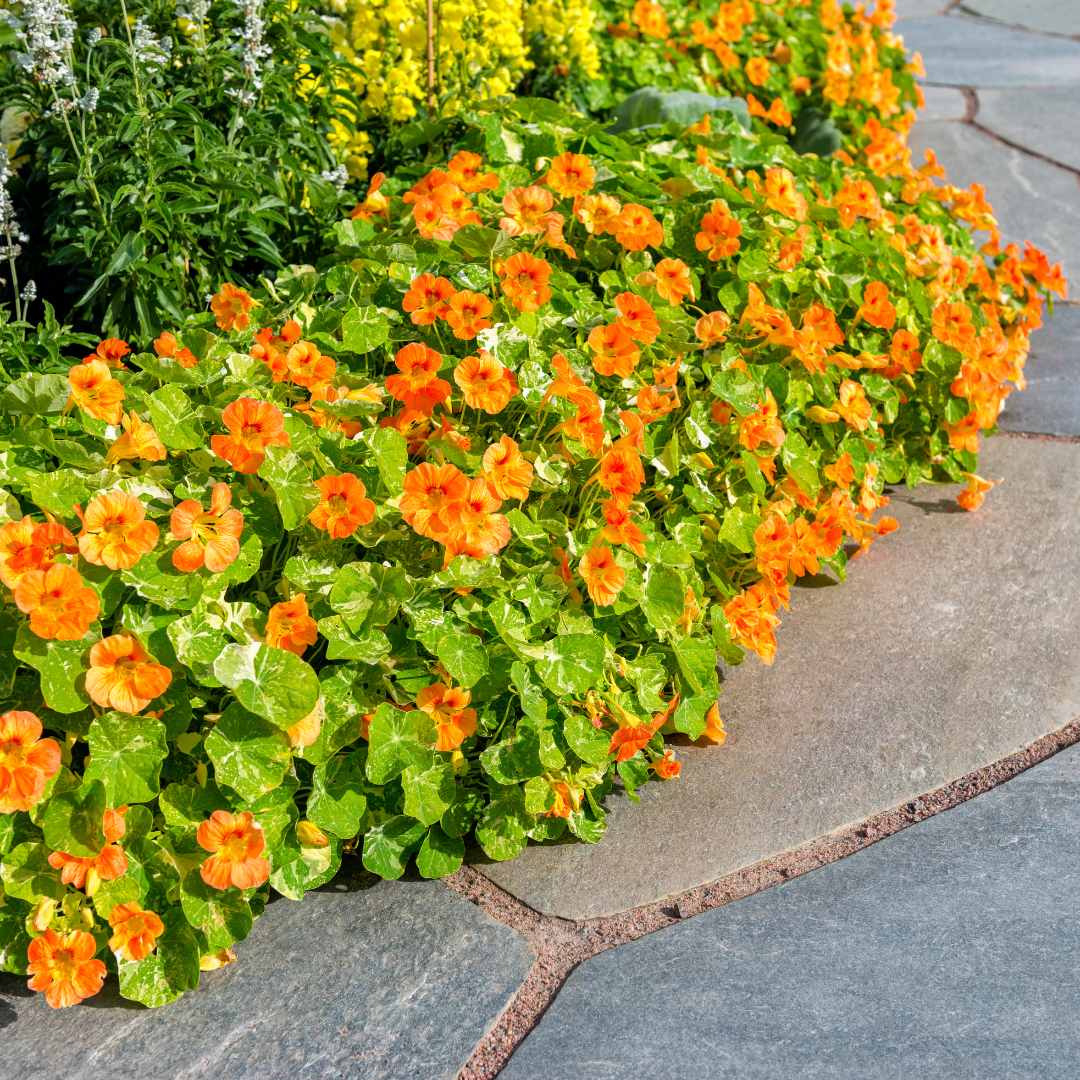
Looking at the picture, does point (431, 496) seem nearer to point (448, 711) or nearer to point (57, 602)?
point (448, 711)

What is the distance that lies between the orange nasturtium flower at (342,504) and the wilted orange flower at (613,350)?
0.55 m

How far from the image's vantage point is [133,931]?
1413 mm

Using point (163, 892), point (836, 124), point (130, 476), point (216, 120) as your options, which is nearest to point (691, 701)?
point (163, 892)

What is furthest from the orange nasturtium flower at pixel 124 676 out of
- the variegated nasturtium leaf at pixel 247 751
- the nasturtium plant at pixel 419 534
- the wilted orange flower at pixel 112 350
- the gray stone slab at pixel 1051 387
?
the gray stone slab at pixel 1051 387

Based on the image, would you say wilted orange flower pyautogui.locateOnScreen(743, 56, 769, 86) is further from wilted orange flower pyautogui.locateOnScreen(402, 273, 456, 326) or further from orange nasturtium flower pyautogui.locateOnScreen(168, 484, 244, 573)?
orange nasturtium flower pyautogui.locateOnScreen(168, 484, 244, 573)

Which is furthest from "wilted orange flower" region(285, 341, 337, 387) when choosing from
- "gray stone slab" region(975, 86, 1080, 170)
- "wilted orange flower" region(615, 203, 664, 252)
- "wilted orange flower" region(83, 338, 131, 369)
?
"gray stone slab" region(975, 86, 1080, 170)

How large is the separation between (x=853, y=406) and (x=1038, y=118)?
11.4ft

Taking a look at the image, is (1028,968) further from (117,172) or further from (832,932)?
(117,172)

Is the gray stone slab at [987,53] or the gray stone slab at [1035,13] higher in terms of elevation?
the gray stone slab at [1035,13]

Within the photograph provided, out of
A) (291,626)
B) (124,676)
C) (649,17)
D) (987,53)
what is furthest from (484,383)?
(987,53)

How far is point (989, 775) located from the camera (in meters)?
1.76

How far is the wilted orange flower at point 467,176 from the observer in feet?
7.50

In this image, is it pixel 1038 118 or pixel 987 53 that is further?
pixel 987 53

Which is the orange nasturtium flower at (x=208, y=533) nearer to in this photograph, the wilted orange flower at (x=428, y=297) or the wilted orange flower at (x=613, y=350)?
the wilted orange flower at (x=428, y=297)
